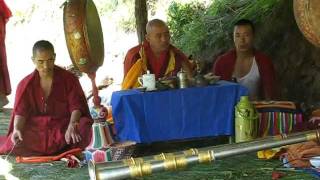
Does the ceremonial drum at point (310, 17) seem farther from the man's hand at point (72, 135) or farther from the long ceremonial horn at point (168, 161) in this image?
the man's hand at point (72, 135)

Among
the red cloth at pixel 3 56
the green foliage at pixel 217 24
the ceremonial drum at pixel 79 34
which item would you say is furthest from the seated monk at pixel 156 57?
the red cloth at pixel 3 56

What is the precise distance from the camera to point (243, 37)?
15.9 feet

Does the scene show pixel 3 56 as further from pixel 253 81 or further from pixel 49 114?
pixel 253 81

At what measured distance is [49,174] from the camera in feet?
12.9

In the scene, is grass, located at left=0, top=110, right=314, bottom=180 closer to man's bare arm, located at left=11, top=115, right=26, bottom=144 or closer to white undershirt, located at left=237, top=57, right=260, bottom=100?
man's bare arm, located at left=11, top=115, right=26, bottom=144

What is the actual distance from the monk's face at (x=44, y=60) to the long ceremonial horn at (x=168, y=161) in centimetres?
228

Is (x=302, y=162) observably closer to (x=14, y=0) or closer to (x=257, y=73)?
(x=257, y=73)

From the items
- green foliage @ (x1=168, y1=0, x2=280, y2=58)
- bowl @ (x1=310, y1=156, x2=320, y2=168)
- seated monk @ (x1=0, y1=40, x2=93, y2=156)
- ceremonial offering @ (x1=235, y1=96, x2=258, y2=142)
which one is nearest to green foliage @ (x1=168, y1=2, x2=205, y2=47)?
green foliage @ (x1=168, y1=0, x2=280, y2=58)

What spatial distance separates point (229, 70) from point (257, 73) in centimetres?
30

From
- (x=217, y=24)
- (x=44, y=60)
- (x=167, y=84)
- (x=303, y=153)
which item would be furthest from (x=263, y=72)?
(x=217, y=24)

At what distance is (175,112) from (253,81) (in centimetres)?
121

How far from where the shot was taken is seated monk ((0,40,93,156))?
4.51 meters

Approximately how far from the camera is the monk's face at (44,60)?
14.5ft

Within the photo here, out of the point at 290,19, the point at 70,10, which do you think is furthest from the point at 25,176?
the point at 290,19
